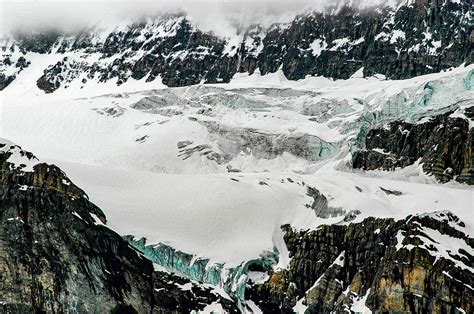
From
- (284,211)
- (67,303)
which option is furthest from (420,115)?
(67,303)

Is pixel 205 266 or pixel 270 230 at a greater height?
pixel 270 230

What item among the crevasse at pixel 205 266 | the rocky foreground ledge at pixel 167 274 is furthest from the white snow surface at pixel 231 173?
the rocky foreground ledge at pixel 167 274

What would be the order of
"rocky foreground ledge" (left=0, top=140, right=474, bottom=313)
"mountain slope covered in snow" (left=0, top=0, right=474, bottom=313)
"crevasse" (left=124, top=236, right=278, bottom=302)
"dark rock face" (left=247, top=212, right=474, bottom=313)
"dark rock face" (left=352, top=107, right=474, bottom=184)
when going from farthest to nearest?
"dark rock face" (left=352, top=107, right=474, bottom=184) → "crevasse" (left=124, top=236, right=278, bottom=302) → "mountain slope covered in snow" (left=0, top=0, right=474, bottom=313) → "rocky foreground ledge" (left=0, top=140, right=474, bottom=313) → "dark rock face" (left=247, top=212, right=474, bottom=313)

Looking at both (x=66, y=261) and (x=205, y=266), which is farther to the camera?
(x=205, y=266)

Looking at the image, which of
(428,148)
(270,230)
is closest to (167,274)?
(270,230)

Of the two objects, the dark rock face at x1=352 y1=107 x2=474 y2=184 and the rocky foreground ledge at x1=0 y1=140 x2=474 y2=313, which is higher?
the dark rock face at x1=352 y1=107 x2=474 y2=184

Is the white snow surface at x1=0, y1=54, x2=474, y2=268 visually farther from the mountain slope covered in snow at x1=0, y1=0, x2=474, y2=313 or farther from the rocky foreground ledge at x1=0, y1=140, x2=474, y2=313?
the rocky foreground ledge at x1=0, y1=140, x2=474, y2=313

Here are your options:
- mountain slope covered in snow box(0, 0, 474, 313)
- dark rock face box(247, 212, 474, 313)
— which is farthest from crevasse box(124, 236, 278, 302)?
dark rock face box(247, 212, 474, 313)

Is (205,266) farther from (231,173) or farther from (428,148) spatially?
(428,148)
